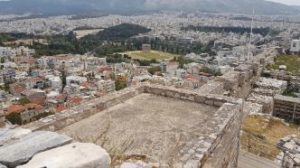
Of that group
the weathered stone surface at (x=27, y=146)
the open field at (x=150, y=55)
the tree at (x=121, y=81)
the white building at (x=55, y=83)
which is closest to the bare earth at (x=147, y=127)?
the weathered stone surface at (x=27, y=146)

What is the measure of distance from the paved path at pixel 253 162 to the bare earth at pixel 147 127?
214cm

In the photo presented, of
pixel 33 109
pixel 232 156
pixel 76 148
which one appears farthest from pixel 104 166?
pixel 33 109

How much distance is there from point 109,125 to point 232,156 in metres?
1.55

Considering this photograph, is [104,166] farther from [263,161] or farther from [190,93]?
[263,161]

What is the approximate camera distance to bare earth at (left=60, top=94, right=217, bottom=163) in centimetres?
301

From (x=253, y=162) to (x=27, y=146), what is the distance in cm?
478

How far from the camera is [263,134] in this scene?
681 cm

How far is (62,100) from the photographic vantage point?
32.0 metres

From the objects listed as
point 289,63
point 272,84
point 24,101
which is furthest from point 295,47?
point 24,101

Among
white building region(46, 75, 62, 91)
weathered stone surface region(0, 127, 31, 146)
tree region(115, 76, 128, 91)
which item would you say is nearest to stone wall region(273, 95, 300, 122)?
weathered stone surface region(0, 127, 31, 146)

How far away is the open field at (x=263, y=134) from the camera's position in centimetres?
630

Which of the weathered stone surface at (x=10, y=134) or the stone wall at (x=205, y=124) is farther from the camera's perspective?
the stone wall at (x=205, y=124)

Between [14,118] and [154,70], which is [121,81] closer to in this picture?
[154,70]

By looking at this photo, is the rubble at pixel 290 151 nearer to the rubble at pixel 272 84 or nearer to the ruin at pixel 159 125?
the ruin at pixel 159 125
